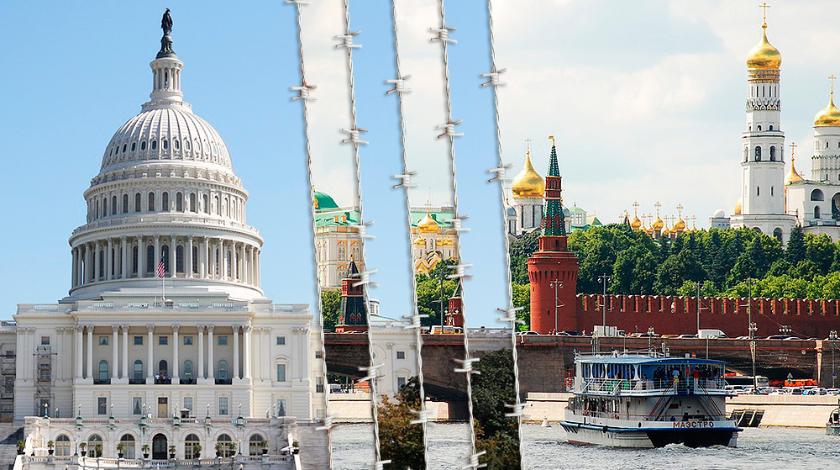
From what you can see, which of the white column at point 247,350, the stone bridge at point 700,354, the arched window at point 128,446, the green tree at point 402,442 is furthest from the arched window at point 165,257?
the green tree at point 402,442

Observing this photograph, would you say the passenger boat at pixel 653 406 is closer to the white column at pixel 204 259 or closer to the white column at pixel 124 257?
the white column at pixel 204 259

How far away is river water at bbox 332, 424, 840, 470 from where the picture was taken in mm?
93125

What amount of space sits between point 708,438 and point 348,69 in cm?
7807

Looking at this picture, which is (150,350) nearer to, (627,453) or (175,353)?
(175,353)

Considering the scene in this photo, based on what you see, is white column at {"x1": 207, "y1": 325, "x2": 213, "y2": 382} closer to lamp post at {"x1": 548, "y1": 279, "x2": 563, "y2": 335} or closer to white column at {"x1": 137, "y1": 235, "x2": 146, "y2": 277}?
white column at {"x1": 137, "y1": 235, "x2": 146, "y2": 277}

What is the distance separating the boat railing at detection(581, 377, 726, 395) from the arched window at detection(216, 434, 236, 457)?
19264 millimetres

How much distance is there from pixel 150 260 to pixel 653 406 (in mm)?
43559

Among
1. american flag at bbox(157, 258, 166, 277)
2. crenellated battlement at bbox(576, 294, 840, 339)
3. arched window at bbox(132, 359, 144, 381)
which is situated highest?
american flag at bbox(157, 258, 166, 277)

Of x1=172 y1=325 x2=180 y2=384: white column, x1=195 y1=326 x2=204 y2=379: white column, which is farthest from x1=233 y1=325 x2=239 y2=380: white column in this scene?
x1=172 y1=325 x2=180 y2=384: white column

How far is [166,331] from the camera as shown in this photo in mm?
131250

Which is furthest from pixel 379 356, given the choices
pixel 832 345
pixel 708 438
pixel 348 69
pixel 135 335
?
pixel 348 69

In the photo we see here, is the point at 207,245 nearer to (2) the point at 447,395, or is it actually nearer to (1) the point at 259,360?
(1) the point at 259,360

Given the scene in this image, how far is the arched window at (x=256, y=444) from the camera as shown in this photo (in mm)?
109375

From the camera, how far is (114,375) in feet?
425
